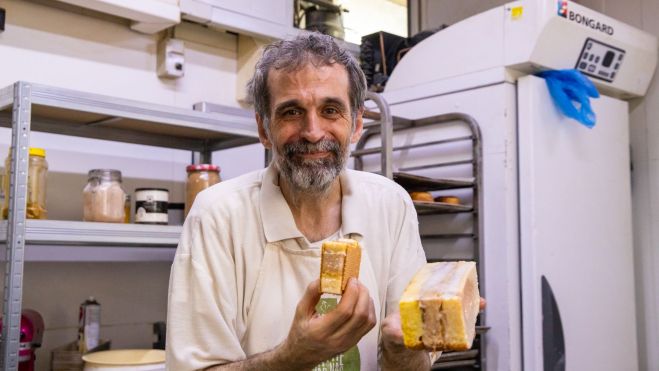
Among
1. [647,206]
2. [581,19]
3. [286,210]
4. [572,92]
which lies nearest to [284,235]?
[286,210]

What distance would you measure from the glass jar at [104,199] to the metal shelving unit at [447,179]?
3.04 feet

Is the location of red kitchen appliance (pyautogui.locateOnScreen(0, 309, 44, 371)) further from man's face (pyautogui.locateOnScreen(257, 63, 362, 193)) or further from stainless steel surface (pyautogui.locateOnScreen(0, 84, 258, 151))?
man's face (pyautogui.locateOnScreen(257, 63, 362, 193))

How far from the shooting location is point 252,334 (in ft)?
4.16

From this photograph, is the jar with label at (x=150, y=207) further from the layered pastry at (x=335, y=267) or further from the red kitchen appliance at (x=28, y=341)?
the layered pastry at (x=335, y=267)

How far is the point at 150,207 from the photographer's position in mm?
2143

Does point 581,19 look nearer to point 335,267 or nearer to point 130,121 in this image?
point 130,121

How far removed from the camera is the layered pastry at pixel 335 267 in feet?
3.21

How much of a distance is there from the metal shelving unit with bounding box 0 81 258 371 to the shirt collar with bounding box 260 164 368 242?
84 centimetres

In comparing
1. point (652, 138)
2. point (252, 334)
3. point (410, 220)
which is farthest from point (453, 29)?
point (252, 334)

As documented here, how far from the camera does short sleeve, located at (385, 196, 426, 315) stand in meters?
1.37

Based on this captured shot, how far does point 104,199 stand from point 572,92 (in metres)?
1.74

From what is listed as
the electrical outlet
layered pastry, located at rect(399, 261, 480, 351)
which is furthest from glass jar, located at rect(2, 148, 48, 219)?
layered pastry, located at rect(399, 261, 480, 351)

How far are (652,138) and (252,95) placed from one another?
7.31 feet

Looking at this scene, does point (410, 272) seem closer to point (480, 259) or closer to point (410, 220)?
point (410, 220)
